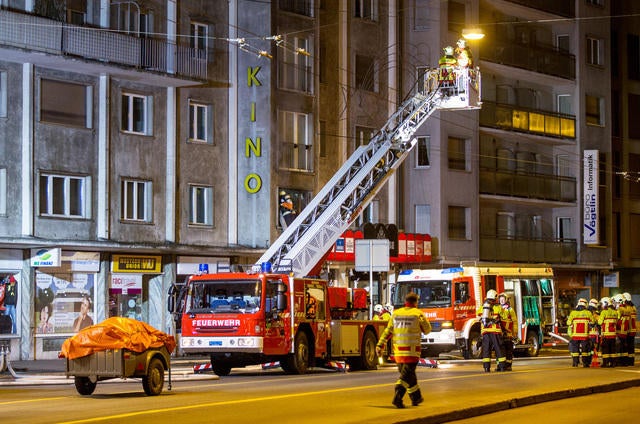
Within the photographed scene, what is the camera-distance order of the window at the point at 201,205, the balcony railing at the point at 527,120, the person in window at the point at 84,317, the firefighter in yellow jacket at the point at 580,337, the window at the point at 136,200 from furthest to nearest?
1. the balcony railing at the point at 527,120
2. the window at the point at 201,205
3. the window at the point at 136,200
4. the person in window at the point at 84,317
5. the firefighter in yellow jacket at the point at 580,337

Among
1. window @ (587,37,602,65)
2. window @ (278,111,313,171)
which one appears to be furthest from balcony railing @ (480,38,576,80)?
window @ (278,111,313,171)

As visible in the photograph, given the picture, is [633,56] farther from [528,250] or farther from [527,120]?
[528,250]

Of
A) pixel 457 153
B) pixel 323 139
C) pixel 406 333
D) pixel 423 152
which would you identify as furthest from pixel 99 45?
pixel 406 333

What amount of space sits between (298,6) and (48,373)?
736 inches

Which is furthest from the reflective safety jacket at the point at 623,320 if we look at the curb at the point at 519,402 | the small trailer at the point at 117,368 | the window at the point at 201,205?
the small trailer at the point at 117,368

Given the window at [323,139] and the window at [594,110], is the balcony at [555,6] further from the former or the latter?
the window at [323,139]

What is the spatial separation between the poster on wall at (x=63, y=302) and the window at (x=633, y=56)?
3374 centimetres

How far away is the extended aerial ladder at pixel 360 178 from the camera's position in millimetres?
31047

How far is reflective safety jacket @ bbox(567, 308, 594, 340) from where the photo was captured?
1187 inches

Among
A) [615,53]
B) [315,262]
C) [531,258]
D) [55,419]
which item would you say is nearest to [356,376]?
[315,262]

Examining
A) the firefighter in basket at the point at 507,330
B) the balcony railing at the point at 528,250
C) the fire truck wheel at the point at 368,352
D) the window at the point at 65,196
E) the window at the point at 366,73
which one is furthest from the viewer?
the balcony railing at the point at 528,250

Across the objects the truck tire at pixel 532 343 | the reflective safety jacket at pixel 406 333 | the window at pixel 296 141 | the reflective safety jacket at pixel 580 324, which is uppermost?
the window at pixel 296 141

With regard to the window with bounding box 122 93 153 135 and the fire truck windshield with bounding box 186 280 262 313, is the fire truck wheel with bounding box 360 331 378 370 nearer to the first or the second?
the fire truck windshield with bounding box 186 280 262 313

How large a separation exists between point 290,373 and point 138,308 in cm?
1116
